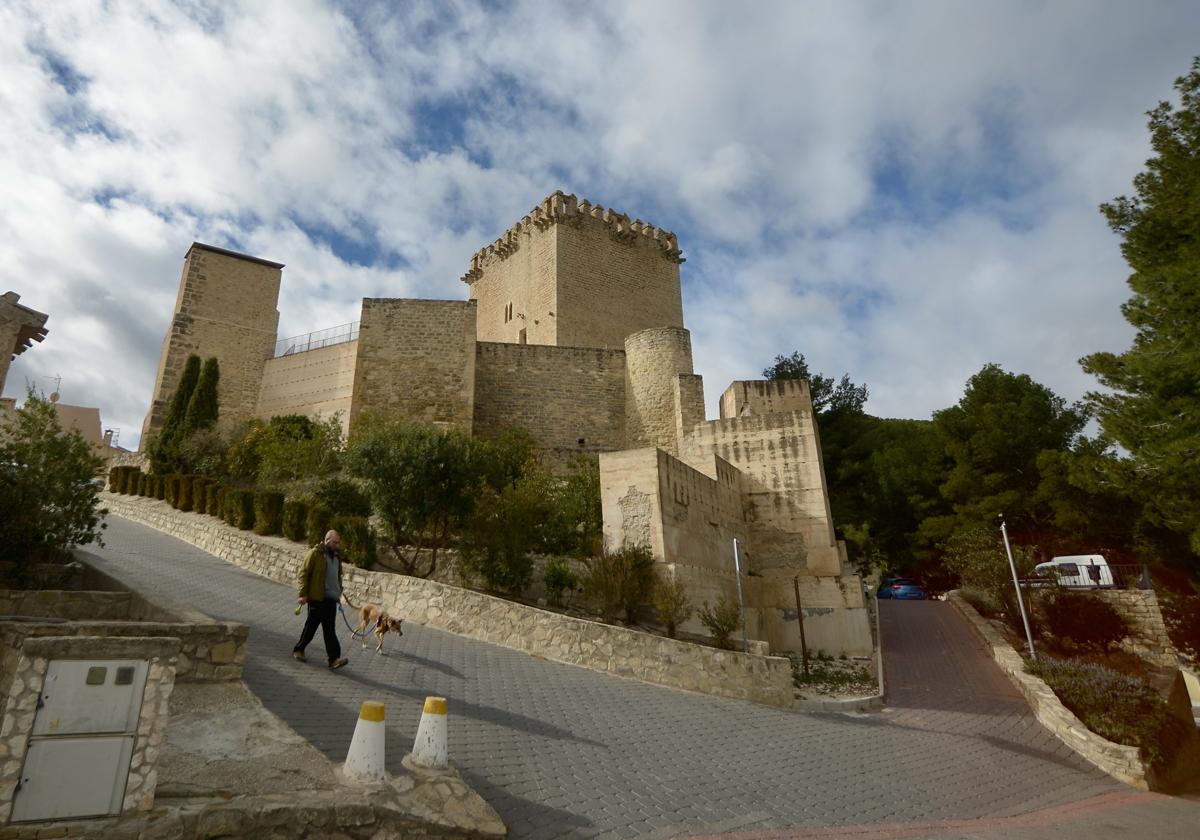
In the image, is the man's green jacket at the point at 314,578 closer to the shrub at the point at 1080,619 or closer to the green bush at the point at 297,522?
the green bush at the point at 297,522

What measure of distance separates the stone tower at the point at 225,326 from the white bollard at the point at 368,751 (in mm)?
23186

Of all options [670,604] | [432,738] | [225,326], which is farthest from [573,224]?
[432,738]

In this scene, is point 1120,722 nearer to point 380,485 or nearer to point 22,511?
point 380,485

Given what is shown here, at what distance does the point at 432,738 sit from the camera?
12.9ft

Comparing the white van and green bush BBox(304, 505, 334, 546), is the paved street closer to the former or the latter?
green bush BBox(304, 505, 334, 546)

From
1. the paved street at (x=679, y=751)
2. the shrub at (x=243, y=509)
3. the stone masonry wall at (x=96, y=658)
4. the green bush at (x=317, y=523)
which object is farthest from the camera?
the shrub at (x=243, y=509)

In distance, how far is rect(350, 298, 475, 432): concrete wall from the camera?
2064 centimetres

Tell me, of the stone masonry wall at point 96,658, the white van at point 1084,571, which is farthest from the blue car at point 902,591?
the stone masonry wall at point 96,658

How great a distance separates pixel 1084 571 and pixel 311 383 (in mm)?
24354

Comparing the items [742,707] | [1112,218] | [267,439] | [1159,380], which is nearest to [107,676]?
[742,707]

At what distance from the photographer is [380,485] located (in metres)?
12.4

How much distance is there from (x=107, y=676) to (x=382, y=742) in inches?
56.3

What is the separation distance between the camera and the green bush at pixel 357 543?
1183 centimetres

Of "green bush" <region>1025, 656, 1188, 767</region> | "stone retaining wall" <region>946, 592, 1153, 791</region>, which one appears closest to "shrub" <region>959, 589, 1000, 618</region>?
"stone retaining wall" <region>946, 592, 1153, 791</region>
